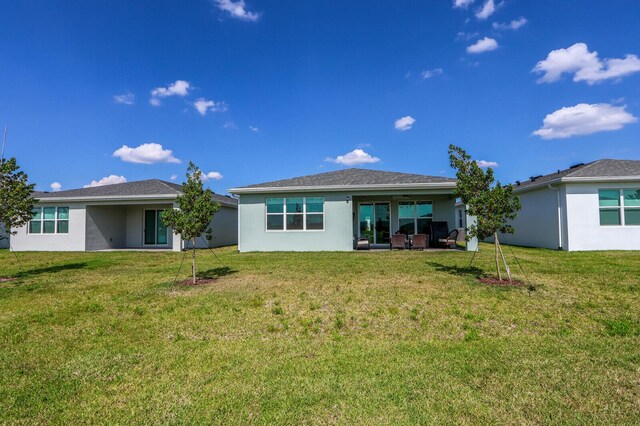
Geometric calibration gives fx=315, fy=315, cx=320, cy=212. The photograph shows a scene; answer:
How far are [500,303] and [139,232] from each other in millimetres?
19945

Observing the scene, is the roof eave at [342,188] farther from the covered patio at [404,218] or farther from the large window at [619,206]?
the large window at [619,206]

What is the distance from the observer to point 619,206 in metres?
13.5

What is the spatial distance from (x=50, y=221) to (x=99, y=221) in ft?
8.20

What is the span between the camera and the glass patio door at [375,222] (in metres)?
17.1

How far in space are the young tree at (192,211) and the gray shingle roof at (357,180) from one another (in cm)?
715

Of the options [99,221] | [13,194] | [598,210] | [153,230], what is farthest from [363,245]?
[99,221]

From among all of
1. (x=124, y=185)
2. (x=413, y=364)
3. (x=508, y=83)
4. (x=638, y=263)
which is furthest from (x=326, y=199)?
(x=124, y=185)

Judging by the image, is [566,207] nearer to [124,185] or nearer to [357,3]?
[357,3]

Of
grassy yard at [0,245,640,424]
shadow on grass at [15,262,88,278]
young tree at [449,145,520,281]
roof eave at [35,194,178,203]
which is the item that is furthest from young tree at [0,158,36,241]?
young tree at [449,145,520,281]

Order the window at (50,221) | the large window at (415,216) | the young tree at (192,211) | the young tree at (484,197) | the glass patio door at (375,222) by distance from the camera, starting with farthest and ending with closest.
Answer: the window at (50,221) < the glass patio door at (375,222) < the large window at (415,216) < the young tree at (192,211) < the young tree at (484,197)

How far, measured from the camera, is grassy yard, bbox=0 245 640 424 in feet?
8.16

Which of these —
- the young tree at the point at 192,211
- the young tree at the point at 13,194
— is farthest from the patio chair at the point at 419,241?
the young tree at the point at 13,194

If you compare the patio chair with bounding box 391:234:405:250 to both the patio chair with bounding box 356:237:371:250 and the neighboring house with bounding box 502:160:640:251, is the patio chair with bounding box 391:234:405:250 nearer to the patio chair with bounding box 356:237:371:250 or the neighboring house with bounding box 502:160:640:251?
the patio chair with bounding box 356:237:371:250

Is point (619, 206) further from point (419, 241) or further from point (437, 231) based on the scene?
point (419, 241)
